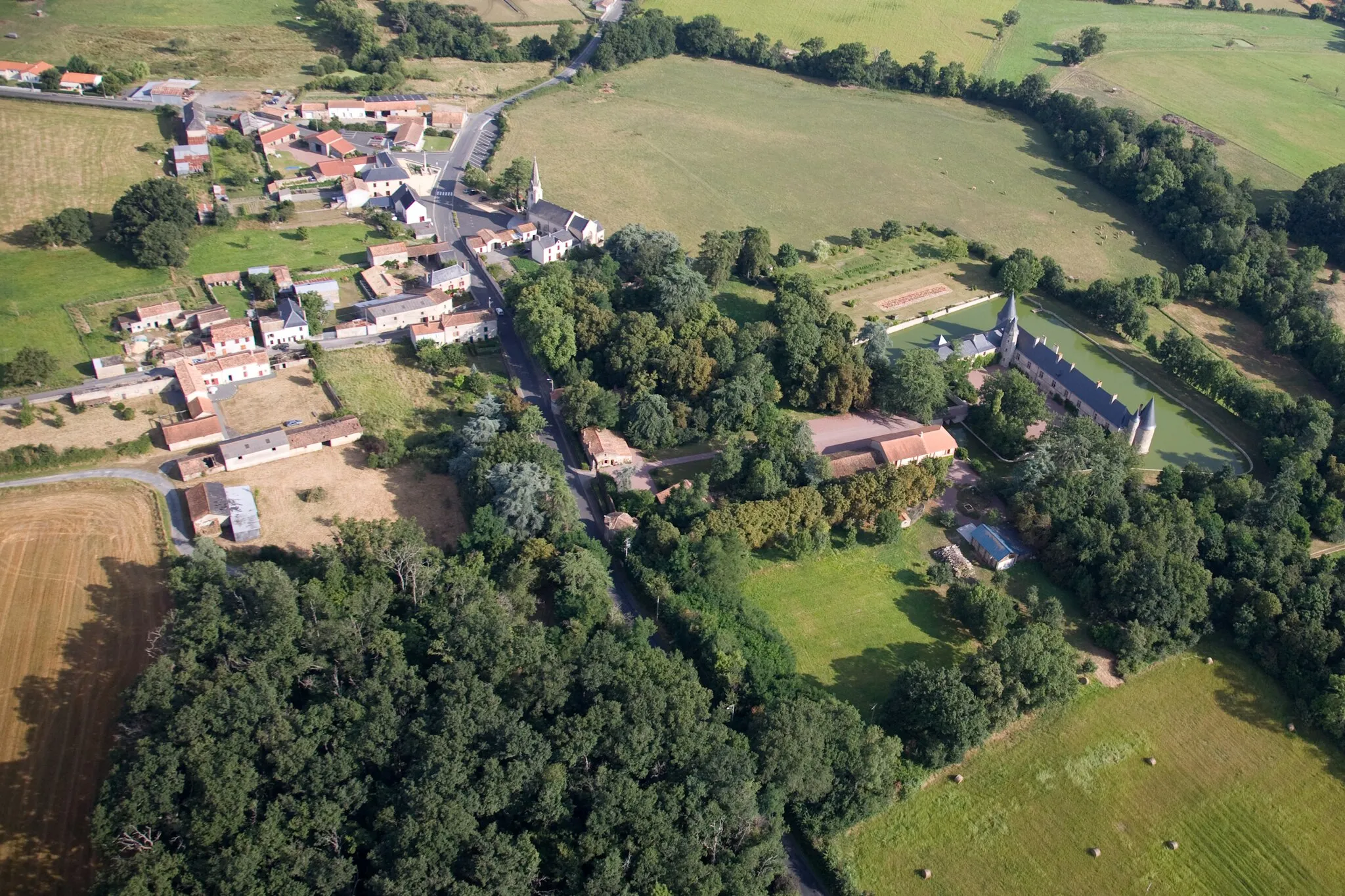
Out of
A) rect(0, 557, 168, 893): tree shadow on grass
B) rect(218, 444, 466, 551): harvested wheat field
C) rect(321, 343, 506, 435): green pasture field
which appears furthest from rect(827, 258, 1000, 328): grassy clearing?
rect(0, 557, 168, 893): tree shadow on grass

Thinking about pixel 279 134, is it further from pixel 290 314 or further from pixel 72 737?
pixel 72 737

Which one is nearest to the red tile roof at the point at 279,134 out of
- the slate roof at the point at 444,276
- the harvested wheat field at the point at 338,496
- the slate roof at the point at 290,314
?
the slate roof at the point at 444,276

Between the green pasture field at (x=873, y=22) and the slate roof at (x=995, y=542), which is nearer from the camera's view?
the slate roof at (x=995, y=542)

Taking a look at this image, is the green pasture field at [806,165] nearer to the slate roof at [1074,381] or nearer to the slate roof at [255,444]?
the slate roof at [1074,381]

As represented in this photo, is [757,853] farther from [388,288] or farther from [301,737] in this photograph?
[388,288]

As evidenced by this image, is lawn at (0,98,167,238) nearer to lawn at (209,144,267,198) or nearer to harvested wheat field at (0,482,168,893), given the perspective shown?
lawn at (209,144,267,198)

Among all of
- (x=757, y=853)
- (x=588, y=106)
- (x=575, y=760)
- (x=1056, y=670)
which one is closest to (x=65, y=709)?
(x=575, y=760)
